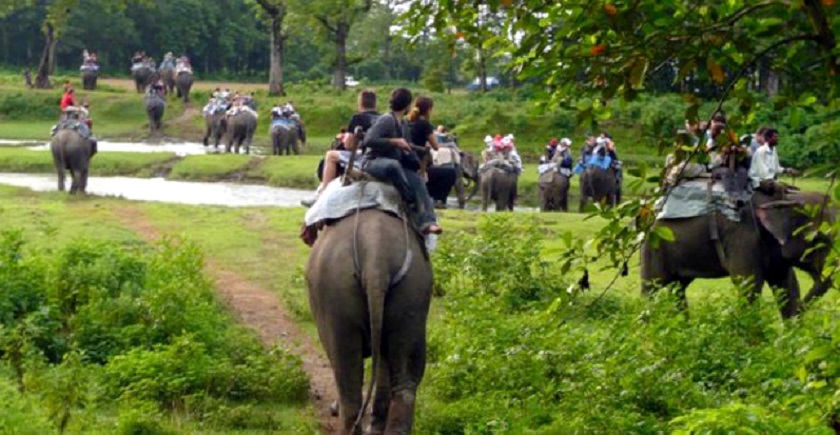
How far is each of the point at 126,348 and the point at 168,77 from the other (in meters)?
43.5

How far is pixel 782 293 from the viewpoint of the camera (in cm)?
1226

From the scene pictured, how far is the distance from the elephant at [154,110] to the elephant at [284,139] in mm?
6606

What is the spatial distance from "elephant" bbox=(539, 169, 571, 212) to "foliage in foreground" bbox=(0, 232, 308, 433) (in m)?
17.1

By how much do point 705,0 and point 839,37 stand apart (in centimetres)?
119

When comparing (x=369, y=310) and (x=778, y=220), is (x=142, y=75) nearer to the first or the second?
(x=778, y=220)

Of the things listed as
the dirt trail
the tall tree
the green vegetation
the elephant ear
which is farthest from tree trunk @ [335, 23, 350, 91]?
the elephant ear

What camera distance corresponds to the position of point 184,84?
50.4m

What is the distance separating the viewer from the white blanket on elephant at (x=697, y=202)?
43.8 feet

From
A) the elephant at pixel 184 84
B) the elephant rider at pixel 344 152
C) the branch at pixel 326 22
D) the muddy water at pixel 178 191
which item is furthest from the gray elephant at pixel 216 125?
the elephant rider at pixel 344 152

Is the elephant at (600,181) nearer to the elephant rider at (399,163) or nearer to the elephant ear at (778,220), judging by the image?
the elephant ear at (778,220)

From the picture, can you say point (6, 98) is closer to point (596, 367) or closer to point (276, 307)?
point (276, 307)

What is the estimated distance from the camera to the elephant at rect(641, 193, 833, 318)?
13023mm

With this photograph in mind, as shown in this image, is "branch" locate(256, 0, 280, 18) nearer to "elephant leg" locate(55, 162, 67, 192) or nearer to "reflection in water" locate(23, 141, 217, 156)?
"reflection in water" locate(23, 141, 217, 156)

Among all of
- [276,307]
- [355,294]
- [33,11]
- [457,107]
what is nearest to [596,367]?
[355,294]
